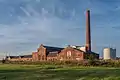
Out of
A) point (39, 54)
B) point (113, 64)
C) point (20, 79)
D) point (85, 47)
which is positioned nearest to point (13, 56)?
point (39, 54)

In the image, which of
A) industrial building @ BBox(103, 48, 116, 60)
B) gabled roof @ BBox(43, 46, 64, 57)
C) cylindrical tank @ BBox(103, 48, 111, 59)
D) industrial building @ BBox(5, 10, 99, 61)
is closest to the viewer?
industrial building @ BBox(5, 10, 99, 61)

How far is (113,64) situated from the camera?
7825 cm

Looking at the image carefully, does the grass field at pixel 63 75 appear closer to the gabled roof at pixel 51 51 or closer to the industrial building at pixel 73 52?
the industrial building at pixel 73 52

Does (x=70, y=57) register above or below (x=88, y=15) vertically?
below

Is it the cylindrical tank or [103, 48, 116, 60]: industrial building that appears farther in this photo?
the cylindrical tank

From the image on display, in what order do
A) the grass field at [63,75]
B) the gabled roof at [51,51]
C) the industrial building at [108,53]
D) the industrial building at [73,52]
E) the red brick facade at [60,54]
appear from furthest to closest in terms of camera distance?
the industrial building at [108,53] → the gabled roof at [51,51] → the red brick facade at [60,54] → the industrial building at [73,52] → the grass field at [63,75]

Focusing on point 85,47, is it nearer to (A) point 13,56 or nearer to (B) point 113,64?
(B) point 113,64

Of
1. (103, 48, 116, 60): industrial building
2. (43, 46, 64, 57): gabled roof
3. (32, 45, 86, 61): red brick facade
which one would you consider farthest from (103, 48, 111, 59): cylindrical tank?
(32, 45, 86, 61): red brick facade

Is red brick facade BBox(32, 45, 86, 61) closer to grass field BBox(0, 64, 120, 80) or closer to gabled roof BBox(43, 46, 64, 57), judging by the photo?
gabled roof BBox(43, 46, 64, 57)

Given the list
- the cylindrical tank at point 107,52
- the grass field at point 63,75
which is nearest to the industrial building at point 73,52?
the cylindrical tank at point 107,52

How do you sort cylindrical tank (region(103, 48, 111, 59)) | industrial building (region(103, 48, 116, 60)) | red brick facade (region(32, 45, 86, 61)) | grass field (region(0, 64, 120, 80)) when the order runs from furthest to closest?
cylindrical tank (region(103, 48, 111, 59)) < industrial building (region(103, 48, 116, 60)) < red brick facade (region(32, 45, 86, 61)) < grass field (region(0, 64, 120, 80))

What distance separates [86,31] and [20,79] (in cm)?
9701

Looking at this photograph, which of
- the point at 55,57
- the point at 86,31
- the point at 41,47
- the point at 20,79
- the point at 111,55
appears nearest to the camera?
the point at 20,79

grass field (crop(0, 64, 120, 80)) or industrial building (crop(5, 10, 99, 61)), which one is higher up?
industrial building (crop(5, 10, 99, 61))
